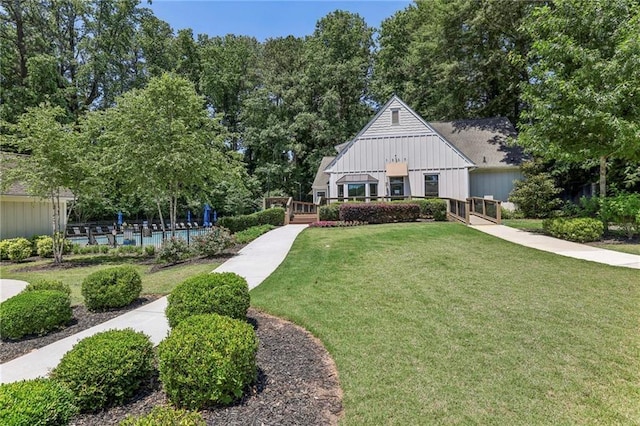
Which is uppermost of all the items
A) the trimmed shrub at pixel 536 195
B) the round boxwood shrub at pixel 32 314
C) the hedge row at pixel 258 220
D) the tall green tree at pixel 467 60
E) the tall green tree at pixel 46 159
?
the tall green tree at pixel 467 60

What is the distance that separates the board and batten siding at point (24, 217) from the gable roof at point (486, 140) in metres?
22.7

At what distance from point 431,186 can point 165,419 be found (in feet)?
68.2

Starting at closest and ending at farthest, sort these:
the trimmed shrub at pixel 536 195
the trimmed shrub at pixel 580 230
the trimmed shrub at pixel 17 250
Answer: the trimmed shrub at pixel 580 230 < the trimmed shrub at pixel 17 250 < the trimmed shrub at pixel 536 195

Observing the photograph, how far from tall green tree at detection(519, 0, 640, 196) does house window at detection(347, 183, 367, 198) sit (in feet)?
34.1

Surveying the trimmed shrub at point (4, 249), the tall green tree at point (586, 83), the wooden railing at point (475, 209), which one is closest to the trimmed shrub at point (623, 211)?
the tall green tree at point (586, 83)

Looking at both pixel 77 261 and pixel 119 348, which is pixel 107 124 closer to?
pixel 77 261

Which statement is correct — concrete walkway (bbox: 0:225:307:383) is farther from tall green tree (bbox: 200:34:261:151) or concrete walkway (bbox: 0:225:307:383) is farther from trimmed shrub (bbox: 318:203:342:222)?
tall green tree (bbox: 200:34:261:151)

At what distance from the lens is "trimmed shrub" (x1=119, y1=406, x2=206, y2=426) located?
8.22ft

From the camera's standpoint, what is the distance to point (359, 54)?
39.5 meters

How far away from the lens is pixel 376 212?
54.9 ft

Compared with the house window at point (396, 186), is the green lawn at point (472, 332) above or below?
below

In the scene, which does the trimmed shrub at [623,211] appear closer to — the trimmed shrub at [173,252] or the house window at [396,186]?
the house window at [396,186]

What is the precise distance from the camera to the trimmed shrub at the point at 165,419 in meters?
2.51

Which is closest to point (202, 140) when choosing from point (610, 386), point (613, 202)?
point (610, 386)
